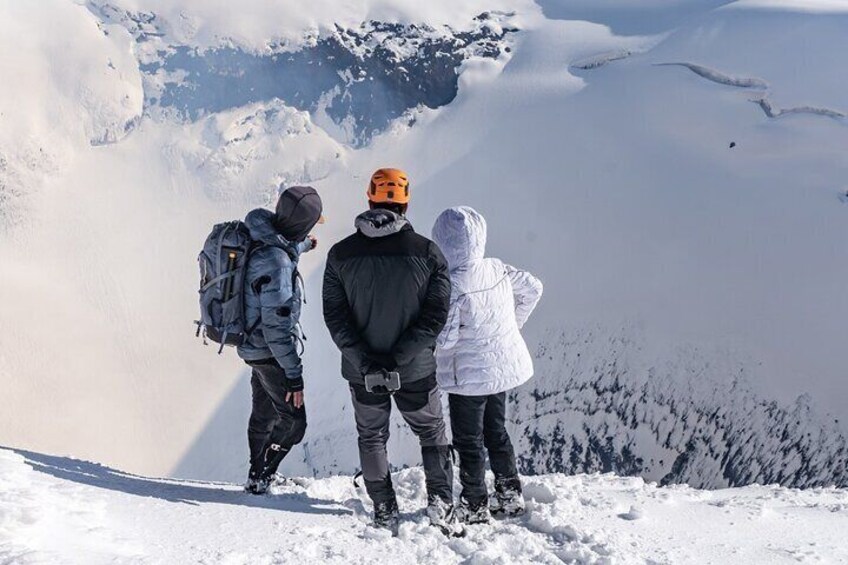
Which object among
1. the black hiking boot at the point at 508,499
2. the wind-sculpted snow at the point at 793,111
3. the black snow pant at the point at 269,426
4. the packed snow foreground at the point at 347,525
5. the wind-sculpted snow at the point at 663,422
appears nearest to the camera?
the packed snow foreground at the point at 347,525

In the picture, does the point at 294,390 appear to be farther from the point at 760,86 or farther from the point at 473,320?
the point at 760,86

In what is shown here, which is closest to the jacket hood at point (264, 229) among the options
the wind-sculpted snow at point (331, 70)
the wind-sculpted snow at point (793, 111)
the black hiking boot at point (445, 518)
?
the black hiking boot at point (445, 518)

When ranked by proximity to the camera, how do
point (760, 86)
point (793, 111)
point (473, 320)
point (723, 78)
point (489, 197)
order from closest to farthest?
point (473, 320) < point (793, 111) < point (760, 86) < point (489, 197) < point (723, 78)

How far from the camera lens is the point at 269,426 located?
5949 mm

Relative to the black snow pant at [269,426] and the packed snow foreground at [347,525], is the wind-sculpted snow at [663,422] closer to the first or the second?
the packed snow foreground at [347,525]

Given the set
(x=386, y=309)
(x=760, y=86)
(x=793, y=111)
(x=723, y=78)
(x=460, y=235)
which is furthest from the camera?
(x=723, y=78)

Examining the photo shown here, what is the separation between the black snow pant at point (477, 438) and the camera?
17.3 ft

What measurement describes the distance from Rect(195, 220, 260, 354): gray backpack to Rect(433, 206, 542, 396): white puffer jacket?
54.8 inches

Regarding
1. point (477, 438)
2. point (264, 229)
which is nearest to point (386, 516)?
point (477, 438)

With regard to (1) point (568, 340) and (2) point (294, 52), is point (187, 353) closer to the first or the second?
(1) point (568, 340)

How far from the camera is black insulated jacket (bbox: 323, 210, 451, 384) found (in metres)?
4.74

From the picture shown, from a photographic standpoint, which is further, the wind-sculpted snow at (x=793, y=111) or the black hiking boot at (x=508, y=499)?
the wind-sculpted snow at (x=793, y=111)

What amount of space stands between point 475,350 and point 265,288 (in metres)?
1.52

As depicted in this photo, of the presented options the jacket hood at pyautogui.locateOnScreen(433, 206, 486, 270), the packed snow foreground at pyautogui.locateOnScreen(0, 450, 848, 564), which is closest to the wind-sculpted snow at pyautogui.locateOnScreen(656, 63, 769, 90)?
the packed snow foreground at pyautogui.locateOnScreen(0, 450, 848, 564)
